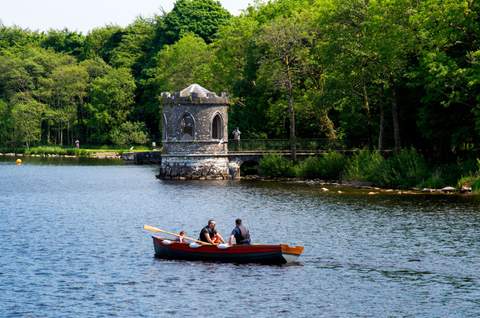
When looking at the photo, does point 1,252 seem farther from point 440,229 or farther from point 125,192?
point 125,192

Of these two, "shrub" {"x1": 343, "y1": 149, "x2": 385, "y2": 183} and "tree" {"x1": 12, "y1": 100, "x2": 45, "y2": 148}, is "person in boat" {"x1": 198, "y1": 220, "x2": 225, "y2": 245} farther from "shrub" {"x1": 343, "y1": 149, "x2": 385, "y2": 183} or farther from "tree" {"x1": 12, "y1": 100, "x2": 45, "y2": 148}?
"tree" {"x1": 12, "y1": 100, "x2": 45, "y2": 148}

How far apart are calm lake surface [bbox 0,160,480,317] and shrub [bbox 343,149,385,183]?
15.7ft

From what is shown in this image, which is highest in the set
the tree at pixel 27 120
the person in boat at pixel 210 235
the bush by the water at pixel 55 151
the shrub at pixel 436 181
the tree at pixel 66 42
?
the tree at pixel 66 42

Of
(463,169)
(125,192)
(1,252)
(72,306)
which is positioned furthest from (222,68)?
(72,306)

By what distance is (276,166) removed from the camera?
7206cm

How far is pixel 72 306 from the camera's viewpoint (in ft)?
92.4

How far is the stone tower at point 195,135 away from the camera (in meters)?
70.2

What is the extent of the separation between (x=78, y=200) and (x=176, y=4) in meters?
80.0

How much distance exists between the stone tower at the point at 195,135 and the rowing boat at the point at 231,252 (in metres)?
34.5

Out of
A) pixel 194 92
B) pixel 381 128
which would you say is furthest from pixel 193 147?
pixel 381 128

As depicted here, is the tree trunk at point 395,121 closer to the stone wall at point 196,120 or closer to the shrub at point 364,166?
the shrub at point 364,166

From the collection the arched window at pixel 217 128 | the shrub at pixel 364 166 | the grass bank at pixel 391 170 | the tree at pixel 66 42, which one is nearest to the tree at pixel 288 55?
the grass bank at pixel 391 170

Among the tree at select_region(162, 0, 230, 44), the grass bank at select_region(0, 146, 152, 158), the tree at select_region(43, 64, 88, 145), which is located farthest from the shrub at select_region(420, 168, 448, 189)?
the tree at select_region(43, 64, 88, 145)

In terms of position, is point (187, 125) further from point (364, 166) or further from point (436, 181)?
point (436, 181)
